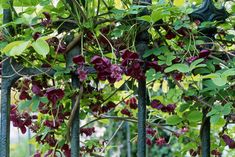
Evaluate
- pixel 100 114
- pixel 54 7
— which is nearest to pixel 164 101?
pixel 100 114

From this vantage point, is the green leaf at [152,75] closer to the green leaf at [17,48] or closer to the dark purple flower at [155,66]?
the dark purple flower at [155,66]

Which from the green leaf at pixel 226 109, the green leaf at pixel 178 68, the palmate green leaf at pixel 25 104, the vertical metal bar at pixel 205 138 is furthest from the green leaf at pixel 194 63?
the palmate green leaf at pixel 25 104

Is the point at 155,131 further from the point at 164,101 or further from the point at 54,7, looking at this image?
the point at 54,7

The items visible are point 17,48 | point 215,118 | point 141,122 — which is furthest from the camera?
point 141,122

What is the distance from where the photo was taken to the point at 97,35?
2.90ft

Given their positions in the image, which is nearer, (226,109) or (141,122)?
(226,109)

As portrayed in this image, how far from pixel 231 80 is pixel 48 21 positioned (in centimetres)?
40

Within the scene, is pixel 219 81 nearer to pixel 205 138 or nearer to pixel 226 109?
pixel 226 109

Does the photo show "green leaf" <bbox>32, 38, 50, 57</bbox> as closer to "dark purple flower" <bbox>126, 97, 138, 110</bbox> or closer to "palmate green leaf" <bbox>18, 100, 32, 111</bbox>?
"palmate green leaf" <bbox>18, 100, 32, 111</bbox>

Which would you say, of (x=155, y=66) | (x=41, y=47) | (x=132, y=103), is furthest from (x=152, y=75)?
(x=132, y=103)

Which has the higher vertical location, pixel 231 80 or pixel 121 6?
pixel 121 6

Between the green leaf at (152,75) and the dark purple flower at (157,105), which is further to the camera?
the dark purple flower at (157,105)

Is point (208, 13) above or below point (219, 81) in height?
above

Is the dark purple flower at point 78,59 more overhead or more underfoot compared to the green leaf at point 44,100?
more overhead
